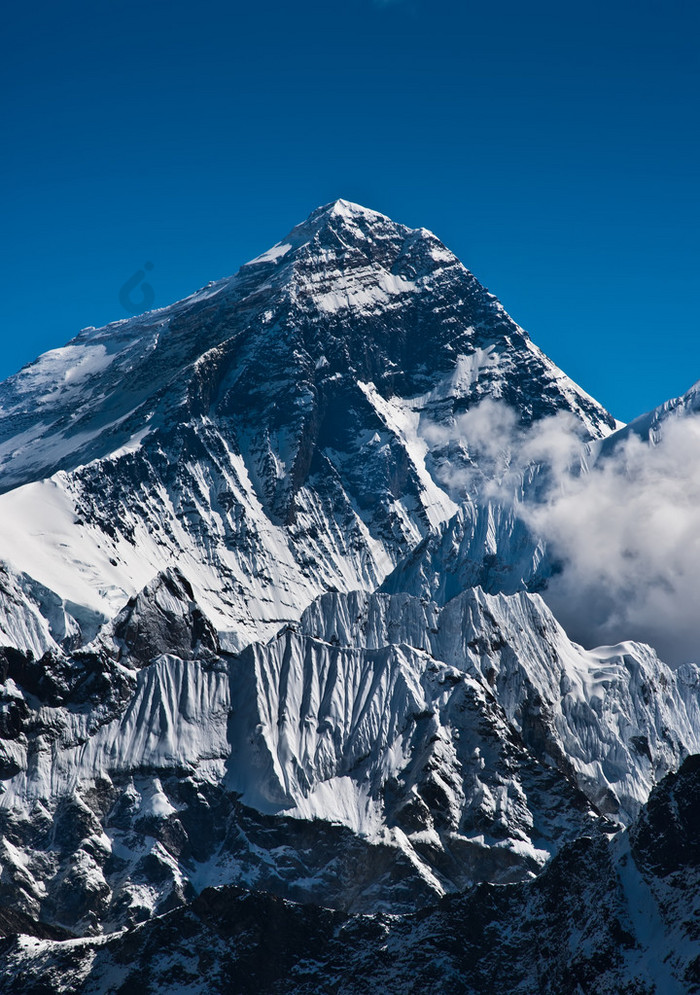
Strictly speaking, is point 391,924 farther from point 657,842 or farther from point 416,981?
point 657,842

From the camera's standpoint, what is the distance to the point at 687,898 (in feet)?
549

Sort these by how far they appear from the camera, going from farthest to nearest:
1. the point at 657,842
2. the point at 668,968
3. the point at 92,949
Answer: the point at 92,949 < the point at 657,842 < the point at 668,968

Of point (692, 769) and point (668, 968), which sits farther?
point (692, 769)

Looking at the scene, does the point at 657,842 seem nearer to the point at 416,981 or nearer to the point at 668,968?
the point at 668,968

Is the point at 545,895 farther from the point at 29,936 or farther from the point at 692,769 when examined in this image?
the point at 29,936

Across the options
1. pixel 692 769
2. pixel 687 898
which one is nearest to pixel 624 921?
pixel 687 898

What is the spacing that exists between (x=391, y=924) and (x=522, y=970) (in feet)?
54.3

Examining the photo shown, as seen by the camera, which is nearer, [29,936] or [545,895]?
[545,895]

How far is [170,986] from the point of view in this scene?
179875 mm

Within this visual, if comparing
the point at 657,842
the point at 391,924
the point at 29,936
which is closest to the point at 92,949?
the point at 29,936

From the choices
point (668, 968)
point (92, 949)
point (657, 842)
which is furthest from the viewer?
point (92, 949)

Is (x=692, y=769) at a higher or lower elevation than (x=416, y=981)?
higher

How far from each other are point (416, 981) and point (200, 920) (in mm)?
24815

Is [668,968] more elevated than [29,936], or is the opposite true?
[29,936]
